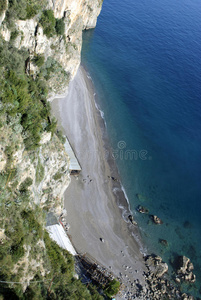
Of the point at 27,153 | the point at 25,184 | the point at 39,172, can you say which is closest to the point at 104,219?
the point at 39,172

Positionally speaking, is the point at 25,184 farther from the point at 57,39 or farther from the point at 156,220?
the point at 57,39

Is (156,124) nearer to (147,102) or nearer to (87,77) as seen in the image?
(147,102)

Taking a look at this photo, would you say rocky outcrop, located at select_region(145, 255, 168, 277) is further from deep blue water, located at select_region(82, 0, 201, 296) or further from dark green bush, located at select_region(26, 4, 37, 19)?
dark green bush, located at select_region(26, 4, 37, 19)

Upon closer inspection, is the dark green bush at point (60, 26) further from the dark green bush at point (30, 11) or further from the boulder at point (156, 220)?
the boulder at point (156, 220)

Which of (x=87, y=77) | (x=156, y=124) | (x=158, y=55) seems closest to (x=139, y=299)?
(x=156, y=124)

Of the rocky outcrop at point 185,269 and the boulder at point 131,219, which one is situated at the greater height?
the boulder at point 131,219

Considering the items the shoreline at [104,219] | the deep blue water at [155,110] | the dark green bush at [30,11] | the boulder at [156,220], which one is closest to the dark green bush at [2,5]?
the dark green bush at [30,11]
